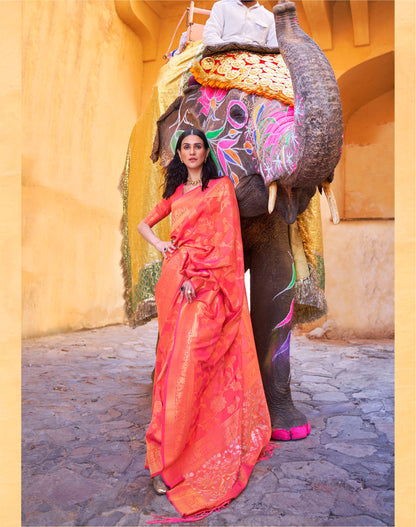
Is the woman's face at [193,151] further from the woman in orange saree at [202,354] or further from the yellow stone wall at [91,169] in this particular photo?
A: the yellow stone wall at [91,169]

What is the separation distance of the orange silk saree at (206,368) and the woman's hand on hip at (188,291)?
1.0 inches

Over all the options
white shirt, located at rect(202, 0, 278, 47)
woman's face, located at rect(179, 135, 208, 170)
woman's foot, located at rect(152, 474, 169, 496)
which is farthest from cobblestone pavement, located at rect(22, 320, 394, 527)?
white shirt, located at rect(202, 0, 278, 47)

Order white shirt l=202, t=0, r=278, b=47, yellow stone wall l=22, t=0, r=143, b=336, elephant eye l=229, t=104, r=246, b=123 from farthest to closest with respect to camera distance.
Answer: yellow stone wall l=22, t=0, r=143, b=336 → white shirt l=202, t=0, r=278, b=47 → elephant eye l=229, t=104, r=246, b=123

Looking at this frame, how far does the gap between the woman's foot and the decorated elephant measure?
0.77 m

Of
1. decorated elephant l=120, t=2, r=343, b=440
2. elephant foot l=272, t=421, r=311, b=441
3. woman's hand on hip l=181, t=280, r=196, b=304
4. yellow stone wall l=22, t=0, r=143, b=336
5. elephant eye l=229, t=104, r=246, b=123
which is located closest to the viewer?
decorated elephant l=120, t=2, r=343, b=440

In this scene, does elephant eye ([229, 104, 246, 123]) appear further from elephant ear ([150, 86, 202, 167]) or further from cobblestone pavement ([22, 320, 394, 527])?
cobblestone pavement ([22, 320, 394, 527])

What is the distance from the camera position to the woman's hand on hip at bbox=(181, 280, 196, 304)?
2104 millimetres

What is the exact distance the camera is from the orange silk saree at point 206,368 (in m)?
1.98

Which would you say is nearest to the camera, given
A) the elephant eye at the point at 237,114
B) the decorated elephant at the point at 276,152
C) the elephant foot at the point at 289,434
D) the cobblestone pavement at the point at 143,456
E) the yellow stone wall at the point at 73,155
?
the cobblestone pavement at the point at 143,456

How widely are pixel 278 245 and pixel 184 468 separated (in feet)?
4.13

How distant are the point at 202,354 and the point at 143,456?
2.07 feet

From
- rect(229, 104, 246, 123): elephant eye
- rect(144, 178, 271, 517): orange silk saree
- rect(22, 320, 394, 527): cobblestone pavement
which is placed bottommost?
rect(22, 320, 394, 527): cobblestone pavement

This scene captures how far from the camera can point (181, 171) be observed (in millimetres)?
2355

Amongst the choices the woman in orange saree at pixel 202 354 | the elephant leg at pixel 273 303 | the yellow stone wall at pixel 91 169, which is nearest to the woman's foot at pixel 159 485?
the woman in orange saree at pixel 202 354
